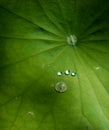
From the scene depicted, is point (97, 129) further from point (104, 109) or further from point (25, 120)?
point (25, 120)

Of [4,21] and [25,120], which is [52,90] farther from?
[4,21]

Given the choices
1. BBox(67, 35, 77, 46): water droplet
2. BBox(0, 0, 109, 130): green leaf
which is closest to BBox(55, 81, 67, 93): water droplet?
BBox(0, 0, 109, 130): green leaf

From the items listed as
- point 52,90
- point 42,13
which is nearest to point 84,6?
point 42,13

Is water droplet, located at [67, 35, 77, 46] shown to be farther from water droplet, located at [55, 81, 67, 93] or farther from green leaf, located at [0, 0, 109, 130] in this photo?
water droplet, located at [55, 81, 67, 93]

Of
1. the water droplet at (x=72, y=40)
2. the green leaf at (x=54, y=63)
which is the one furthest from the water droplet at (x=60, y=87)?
the water droplet at (x=72, y=40)

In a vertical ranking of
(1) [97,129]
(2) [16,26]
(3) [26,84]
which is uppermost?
(2) [16,26]

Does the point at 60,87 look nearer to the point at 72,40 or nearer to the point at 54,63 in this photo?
the point at 54,63

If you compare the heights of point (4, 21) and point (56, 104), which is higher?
point (4, 21)

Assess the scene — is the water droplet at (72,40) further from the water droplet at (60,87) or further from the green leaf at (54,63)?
the water droplet at (60,87)

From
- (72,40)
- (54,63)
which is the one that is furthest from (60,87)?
(72,40)
